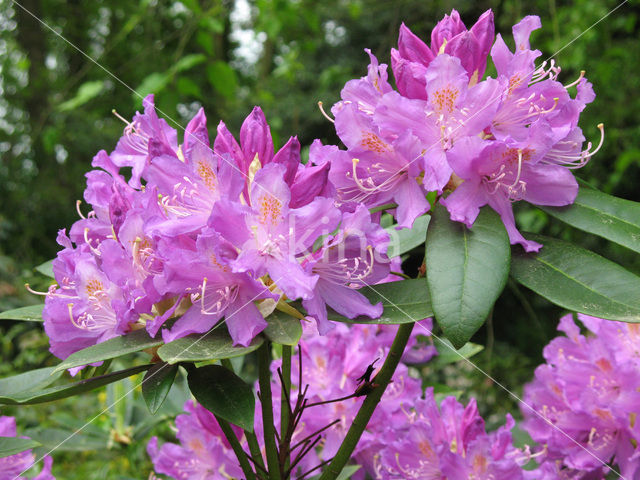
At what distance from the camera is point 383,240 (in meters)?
0.71

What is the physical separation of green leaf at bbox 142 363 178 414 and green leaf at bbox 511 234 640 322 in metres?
0.42

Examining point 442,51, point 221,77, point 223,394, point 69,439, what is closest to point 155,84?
point 221,77

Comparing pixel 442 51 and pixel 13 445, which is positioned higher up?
pixel 442 51

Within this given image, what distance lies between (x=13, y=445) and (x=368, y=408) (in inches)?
19.6

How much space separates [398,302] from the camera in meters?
0.76

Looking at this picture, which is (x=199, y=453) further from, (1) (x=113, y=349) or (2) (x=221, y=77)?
(2) (x=221, y=77)

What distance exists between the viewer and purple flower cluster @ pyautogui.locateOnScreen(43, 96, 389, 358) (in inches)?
26.5

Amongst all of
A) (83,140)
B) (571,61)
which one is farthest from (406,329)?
(83,140)

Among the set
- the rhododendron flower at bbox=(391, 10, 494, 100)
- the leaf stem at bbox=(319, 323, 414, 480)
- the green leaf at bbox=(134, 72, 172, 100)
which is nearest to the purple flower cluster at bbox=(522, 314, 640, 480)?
the leaf stem at bbox=(319, 323, 414, 480)

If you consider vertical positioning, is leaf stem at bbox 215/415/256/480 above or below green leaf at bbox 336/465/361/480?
above

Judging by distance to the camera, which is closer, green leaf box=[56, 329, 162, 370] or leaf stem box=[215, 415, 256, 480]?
green leaf box=[56, 329, 162, 370]

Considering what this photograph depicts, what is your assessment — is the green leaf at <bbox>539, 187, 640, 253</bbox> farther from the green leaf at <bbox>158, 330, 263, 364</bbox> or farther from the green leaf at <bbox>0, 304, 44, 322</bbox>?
the green leaf at <bbox>0, 304, 44, 322</bbox>

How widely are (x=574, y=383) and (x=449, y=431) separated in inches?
10.2

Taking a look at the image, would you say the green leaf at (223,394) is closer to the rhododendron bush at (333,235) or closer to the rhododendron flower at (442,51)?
the rhododendron bush at (333,235)
